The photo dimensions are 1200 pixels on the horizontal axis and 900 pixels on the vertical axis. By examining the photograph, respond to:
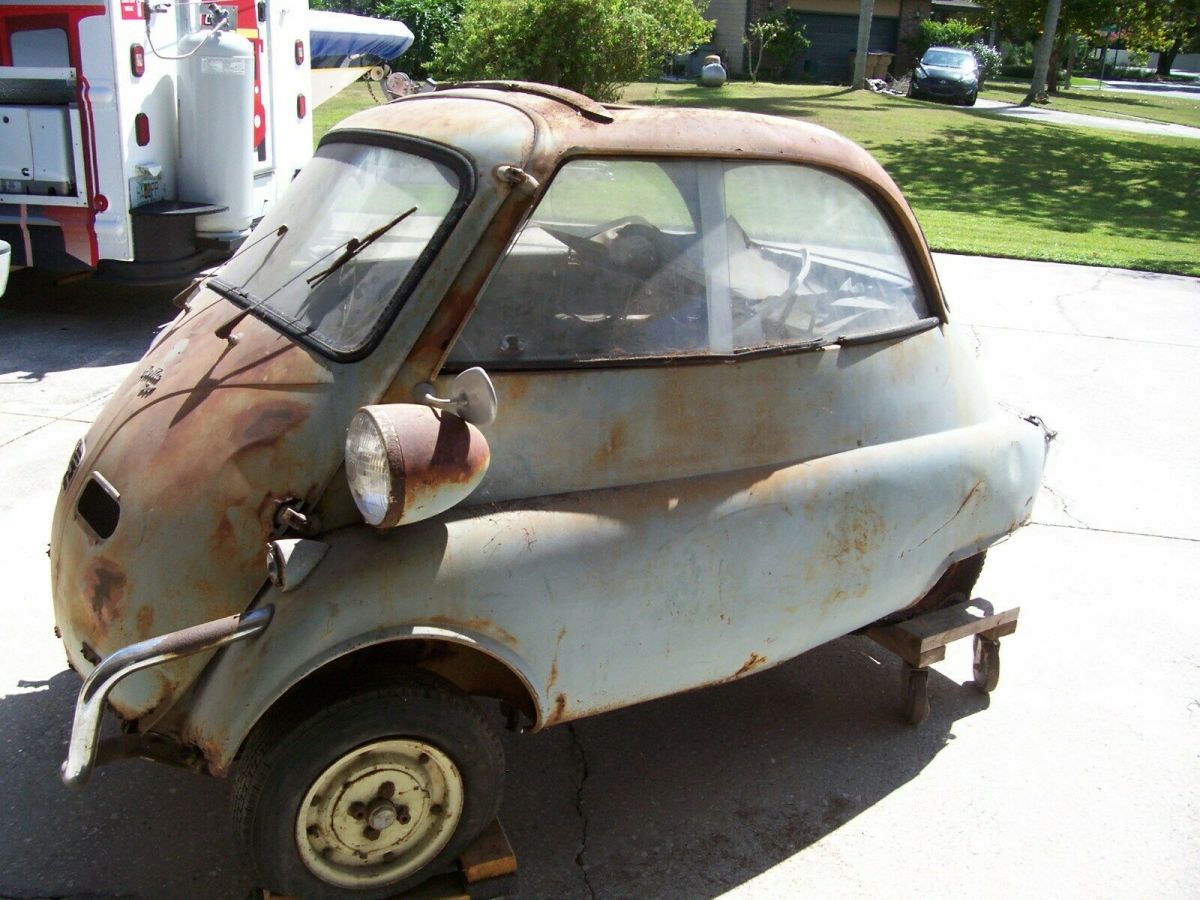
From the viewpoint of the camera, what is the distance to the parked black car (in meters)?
30.6

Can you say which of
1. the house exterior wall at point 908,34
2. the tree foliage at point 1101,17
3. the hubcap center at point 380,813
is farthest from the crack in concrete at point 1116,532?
the house exterior wall at point 908,34

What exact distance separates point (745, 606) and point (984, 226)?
40.9ft

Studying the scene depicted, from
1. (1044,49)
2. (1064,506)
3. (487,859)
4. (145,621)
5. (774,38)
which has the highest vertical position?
(1044,49)

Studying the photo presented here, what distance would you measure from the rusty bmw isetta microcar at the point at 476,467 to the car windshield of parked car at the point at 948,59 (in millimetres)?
30713

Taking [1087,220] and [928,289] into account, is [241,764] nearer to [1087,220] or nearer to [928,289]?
[928,289]

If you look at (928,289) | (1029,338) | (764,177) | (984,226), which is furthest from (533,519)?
(984,226)

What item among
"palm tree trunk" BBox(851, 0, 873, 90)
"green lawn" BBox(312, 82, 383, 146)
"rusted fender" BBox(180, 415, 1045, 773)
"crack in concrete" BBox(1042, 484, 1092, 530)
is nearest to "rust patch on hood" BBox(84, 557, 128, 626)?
"rusted fender" BBox(180, 415, 1045, 773)

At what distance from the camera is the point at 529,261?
2.92 m

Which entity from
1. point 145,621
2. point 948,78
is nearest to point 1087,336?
point 145,621

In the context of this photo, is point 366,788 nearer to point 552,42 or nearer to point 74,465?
point 74,465

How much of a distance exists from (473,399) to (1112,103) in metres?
39.6

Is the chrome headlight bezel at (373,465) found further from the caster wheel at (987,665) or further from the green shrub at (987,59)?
the green shrub at (987,59)

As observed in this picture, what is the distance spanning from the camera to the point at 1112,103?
120 ft

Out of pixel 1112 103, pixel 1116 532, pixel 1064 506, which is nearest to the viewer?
pixel 1116 532
